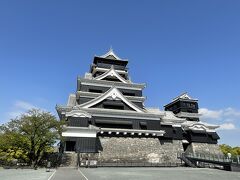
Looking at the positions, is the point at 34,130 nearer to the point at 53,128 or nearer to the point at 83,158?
the point at 53,128

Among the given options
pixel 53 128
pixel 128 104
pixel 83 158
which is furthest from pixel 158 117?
pixel 53 128

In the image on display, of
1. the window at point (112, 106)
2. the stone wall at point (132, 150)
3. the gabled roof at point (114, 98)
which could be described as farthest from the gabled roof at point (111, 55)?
the stone wall at point (132, 150)

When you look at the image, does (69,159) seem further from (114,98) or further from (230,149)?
(230,149)

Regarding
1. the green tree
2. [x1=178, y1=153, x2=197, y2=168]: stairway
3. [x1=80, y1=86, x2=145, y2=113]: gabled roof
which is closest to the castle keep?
[x1=80, y1=86, x2=145, y2=113]: gabled roof

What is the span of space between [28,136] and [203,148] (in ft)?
94.9

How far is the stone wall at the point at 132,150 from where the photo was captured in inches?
1079

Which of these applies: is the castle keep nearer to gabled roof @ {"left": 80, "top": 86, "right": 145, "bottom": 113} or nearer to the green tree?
gabled roof @ {"left": 80, "top": 86, "right": 145, "bottom": 113}

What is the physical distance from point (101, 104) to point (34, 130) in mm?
10768

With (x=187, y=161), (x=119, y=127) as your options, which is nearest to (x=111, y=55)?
(x=119, y=127)

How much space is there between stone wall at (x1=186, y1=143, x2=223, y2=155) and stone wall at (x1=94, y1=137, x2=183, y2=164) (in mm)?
6815

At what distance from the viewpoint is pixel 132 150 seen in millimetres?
28688

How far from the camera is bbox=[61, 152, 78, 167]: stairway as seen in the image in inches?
941

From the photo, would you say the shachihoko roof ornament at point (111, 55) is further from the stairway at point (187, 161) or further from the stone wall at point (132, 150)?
the stairway at point (187, 161)

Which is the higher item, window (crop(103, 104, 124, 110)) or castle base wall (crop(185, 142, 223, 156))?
window (crop(103, 104, 124, 110))
